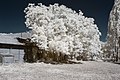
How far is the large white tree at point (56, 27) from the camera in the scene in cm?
3067

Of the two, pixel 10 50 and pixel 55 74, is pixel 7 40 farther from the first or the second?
pixel 55 74

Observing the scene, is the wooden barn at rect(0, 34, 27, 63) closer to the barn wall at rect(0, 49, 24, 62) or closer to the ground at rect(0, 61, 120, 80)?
the barn wall at rect(0, 49, 24, 62)

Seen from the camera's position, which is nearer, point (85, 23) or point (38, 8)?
point (38, 8)

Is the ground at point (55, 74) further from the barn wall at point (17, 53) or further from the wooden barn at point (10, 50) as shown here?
the barn wall at point (17, 53)

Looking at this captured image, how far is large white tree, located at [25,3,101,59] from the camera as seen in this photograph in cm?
3067

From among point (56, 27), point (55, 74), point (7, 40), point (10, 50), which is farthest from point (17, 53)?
point (55, 74)

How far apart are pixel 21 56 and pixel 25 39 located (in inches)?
108

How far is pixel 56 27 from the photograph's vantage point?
101 feet

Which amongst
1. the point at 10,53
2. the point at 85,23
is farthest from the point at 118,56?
the point at 10,53

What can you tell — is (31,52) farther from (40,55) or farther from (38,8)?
(38,8)

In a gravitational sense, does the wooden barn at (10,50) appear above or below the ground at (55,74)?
above

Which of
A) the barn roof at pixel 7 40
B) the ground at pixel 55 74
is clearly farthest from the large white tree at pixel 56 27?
the ground at pixel 55 74

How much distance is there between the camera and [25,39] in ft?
118

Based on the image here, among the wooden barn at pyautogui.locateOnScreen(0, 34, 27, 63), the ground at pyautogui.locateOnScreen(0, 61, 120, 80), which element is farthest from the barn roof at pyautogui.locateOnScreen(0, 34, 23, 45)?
the ground at pyautogui.locateOnScreen(0, 61, 120, 80)
